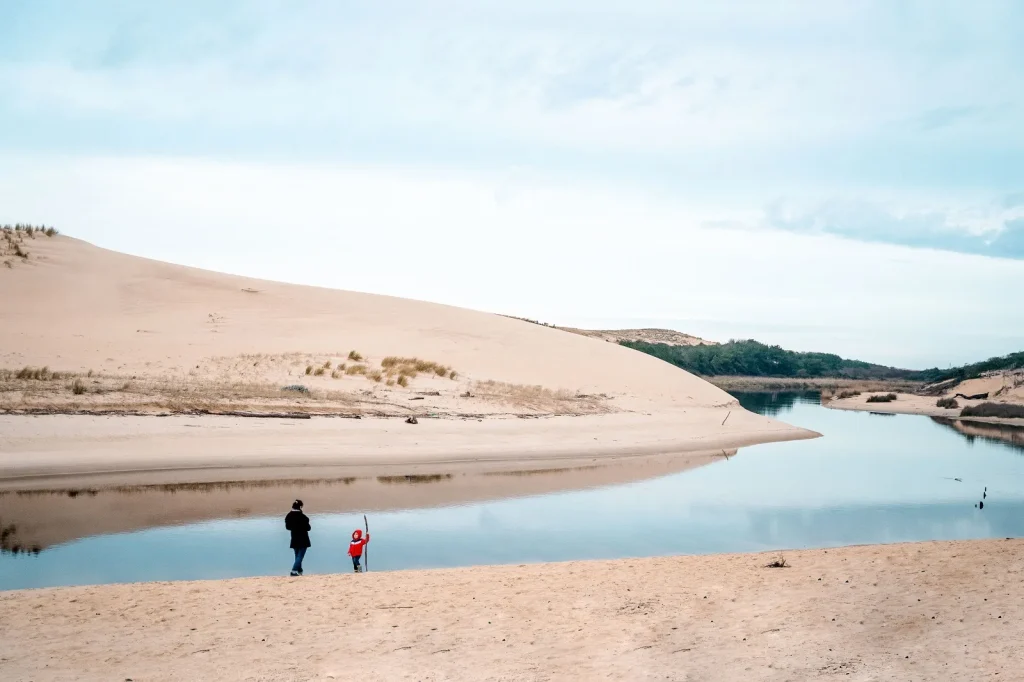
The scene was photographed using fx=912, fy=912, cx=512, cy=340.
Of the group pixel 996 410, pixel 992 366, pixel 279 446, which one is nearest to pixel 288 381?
pixel 279 446

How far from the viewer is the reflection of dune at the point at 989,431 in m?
36.1

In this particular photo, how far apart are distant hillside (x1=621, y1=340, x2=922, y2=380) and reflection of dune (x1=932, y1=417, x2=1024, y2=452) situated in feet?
106

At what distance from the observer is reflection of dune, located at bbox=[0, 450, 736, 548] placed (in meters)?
14.0

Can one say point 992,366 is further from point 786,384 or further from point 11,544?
point 11,544

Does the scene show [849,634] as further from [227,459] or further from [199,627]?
[227,459]

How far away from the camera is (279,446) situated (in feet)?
68.5

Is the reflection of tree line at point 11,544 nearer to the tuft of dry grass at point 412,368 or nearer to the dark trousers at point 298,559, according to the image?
the dark trousers at point 298,559

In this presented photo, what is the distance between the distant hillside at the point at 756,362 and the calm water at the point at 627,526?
5495cm

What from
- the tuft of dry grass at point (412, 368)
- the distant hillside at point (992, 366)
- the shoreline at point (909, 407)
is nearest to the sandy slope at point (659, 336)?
the distant hillside at point (992, 366)

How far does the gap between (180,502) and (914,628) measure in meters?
12.1

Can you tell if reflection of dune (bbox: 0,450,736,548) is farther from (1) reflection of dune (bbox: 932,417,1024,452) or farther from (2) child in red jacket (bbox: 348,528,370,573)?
(1) reflection of dune (bbox: 932,417,1024,452)

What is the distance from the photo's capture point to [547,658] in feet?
26.6

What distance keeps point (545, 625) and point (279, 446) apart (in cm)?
1311

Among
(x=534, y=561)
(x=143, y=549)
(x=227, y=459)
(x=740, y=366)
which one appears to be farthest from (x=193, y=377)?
(x=740, y=366)
